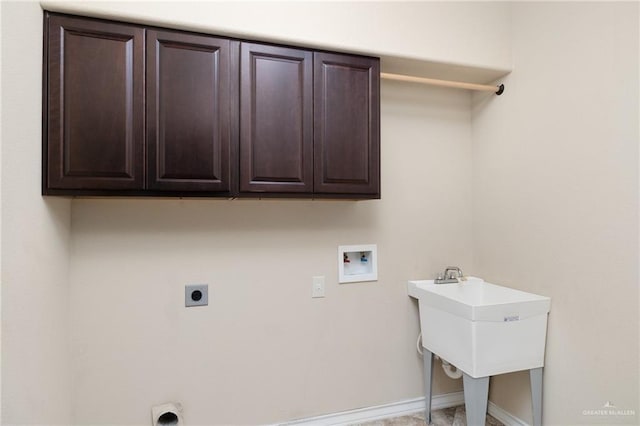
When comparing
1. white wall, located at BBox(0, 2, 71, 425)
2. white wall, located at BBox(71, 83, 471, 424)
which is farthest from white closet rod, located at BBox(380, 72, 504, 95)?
white wall, located at BBox(0, 2, 71, 425)

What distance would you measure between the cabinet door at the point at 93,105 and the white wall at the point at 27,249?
2.3 inches

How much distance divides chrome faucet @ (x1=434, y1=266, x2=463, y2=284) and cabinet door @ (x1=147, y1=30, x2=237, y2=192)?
4.65ft

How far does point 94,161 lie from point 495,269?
7.31ft

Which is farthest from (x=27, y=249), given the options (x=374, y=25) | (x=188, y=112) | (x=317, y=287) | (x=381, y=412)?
(x=381, y=412)

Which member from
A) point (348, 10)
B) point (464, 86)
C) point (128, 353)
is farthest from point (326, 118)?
point (128, 353)

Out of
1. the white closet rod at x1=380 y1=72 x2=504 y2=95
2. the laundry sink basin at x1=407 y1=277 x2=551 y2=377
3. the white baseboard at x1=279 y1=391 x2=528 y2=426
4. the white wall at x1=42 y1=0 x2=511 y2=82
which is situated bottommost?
the white baseboard at x1=279 y1=391 x2=528 y2=426

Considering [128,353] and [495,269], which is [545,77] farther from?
[128,353]

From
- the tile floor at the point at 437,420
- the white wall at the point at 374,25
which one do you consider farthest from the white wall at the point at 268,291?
the white wall at the point at 374,25

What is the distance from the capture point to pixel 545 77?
1.96m

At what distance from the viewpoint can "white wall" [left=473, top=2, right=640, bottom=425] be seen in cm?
159

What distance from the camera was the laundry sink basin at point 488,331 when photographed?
174 centimetres

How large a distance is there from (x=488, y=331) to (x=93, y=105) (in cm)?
202

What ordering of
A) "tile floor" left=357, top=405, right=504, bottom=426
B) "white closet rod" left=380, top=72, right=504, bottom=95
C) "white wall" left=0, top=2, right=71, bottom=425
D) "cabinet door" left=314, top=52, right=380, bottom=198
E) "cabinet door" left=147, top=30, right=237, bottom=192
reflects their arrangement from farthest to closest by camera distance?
"tile floor" left=357, top=405, right=504, bottom=426, "white closet rod" left=380, top=72, right=504, bottom=95, "cabinet door" left=314, top=52, right=380, bottom=198, "cabinet door" left=147, top=30, right=237, bottom=192, "white wall" left=0, top=2, right=71, bottom=425

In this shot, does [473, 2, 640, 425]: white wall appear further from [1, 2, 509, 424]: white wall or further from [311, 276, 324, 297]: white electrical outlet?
[311, 276, 324, 297]: white electrical outlet
